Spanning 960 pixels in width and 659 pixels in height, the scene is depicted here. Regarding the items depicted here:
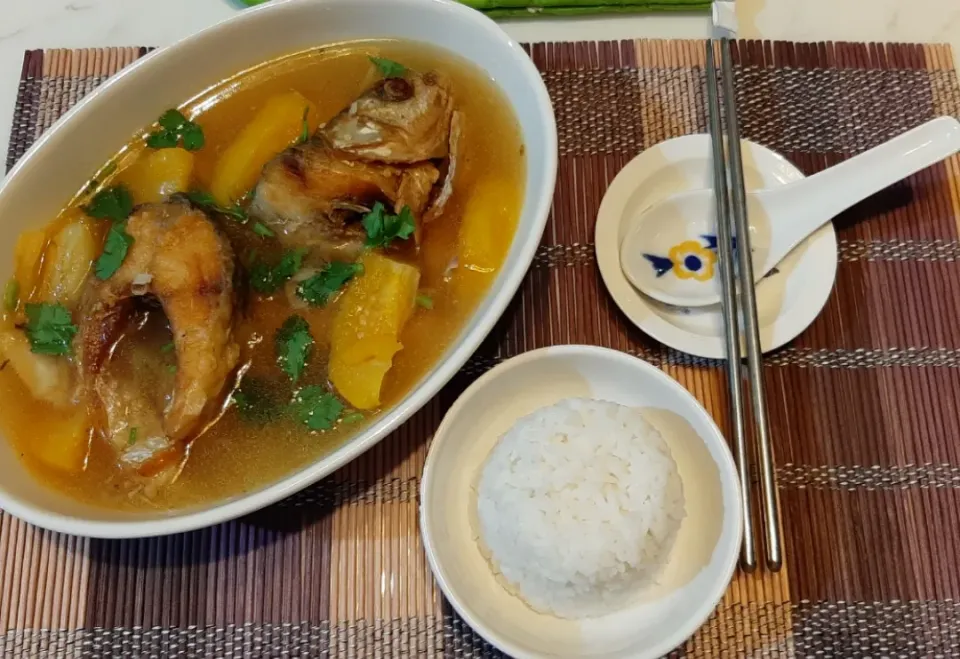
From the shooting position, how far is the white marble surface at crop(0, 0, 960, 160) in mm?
1918

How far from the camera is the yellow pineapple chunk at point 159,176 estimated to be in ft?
5.06

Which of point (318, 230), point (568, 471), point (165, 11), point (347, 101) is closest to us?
point (568, 471)

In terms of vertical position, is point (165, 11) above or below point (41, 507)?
above

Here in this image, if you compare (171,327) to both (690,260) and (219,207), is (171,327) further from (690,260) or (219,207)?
(690,260)

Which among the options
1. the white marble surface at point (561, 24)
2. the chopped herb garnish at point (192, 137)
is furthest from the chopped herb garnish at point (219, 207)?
the white marble surface at point (561, 24)

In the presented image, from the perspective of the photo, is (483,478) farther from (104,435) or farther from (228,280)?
(104,435)

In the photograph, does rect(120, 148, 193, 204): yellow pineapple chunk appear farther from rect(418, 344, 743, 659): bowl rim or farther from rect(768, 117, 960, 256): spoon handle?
rect(768, 117, 960, 256): spoon handle

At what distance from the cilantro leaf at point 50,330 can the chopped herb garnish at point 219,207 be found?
344 mm

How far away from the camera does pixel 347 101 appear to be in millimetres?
1664

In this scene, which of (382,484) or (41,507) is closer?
(41,507)

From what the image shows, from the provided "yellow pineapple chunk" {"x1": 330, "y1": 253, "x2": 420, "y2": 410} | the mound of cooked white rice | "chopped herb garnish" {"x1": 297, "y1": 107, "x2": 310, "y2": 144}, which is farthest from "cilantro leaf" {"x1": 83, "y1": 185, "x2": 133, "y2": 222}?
the mound of cooked white rice

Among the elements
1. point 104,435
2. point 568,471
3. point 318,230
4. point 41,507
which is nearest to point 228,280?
point 318,230

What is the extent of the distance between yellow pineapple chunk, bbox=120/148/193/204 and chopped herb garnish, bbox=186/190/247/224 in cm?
4

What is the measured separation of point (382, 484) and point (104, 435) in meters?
0.56
